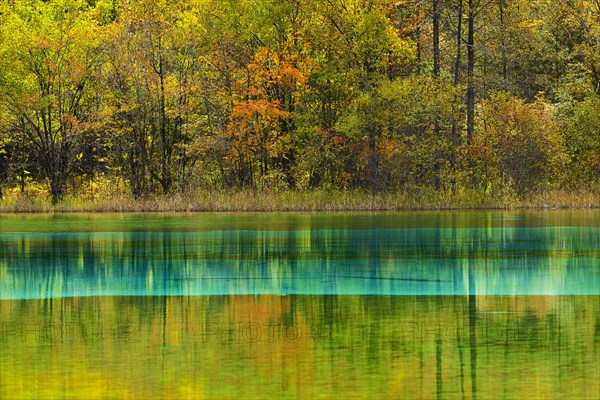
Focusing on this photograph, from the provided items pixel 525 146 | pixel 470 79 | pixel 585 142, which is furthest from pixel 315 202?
pixel 585 142

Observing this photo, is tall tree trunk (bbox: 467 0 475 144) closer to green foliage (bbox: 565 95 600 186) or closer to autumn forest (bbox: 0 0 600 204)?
autumn forest (bbox: 0 0 600 204)

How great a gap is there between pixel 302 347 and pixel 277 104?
40.0 metres

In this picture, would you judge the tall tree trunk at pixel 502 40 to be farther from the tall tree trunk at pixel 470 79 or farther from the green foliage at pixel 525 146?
the green foliage at pixel 525 146

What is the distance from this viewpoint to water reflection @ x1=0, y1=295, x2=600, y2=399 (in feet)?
30.0

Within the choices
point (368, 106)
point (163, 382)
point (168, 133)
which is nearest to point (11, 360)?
point (163, 382)

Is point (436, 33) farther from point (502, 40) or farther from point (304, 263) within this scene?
point (304, 263)

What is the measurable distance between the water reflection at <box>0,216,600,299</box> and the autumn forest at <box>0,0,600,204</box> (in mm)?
20623

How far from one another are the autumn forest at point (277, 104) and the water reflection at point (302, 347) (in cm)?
3579

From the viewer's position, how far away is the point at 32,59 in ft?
167

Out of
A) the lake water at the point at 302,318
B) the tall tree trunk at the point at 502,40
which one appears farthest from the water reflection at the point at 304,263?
the tall tree trunk at the point at 502,40

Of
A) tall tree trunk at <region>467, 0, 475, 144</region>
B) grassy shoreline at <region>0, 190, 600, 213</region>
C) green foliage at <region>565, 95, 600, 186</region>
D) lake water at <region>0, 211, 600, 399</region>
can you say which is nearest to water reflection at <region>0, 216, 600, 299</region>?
lake water at <region>0, 211, 600, 399</region>

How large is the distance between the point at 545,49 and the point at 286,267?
41.8m

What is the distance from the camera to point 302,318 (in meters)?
13.2

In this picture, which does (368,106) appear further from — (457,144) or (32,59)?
(32,59)
